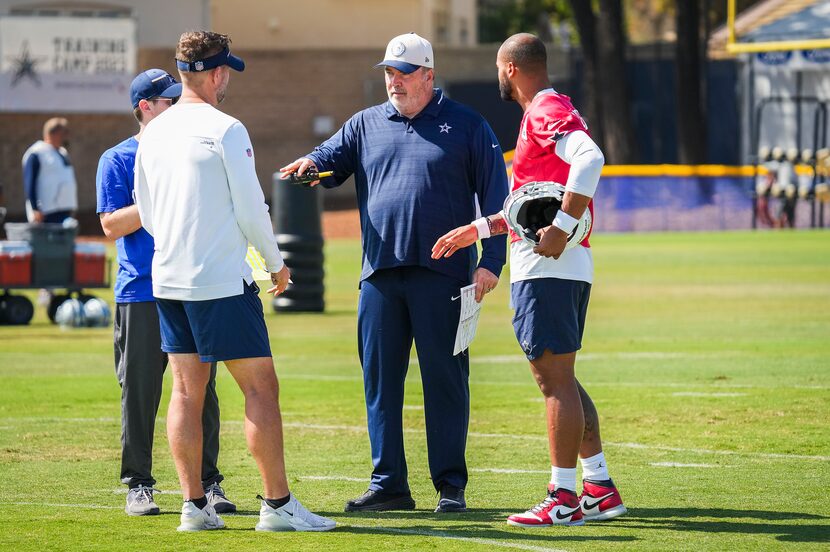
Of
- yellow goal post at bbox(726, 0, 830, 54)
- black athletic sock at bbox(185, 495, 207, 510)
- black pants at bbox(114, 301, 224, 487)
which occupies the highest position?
yellow goal post at bbox(726, 0, 830, 54)

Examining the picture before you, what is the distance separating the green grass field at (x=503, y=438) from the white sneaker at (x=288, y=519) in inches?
3.2

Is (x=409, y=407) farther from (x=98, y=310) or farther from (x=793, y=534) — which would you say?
(x=98, y=310)

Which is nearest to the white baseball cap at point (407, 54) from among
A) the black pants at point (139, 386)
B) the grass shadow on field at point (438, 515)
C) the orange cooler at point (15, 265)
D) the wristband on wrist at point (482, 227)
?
the wristband on wrist at point (482, 227)

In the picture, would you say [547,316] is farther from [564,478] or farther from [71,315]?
[71,315]

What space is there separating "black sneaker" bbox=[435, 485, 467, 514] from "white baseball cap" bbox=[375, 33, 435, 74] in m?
2.10

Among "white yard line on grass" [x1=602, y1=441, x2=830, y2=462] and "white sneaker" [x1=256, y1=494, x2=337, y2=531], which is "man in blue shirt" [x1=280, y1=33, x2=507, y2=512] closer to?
"white sneaker" [x1=256, y1=494, x2=337, y2=531]

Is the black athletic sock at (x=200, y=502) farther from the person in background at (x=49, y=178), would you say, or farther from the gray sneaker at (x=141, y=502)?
the person in background at (x=49, y=178)

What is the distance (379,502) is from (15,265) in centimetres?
1116

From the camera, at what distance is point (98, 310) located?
1847cm

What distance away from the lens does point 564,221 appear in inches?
281

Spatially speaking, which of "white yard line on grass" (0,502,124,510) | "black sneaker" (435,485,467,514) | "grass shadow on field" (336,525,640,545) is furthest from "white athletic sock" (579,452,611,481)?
"white yard line on grass" (0,502,124,510)

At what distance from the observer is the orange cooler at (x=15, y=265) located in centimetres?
1806

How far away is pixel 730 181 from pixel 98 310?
20941mm

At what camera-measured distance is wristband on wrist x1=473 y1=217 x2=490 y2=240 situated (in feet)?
24.7
